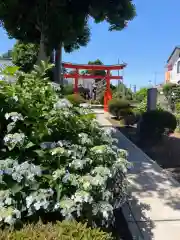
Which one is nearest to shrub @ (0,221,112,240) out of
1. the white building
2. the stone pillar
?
the stone pillar

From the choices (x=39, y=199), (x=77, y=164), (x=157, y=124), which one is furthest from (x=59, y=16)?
(x=39, y=199)

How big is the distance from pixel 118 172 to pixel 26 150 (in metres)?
0.88

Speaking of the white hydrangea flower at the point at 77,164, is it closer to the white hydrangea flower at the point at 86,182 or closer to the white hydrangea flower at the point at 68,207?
the white hydrangea flower at the point at 86,182

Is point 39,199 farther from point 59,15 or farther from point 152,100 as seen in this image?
point 152,100

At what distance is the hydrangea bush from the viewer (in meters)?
2.33

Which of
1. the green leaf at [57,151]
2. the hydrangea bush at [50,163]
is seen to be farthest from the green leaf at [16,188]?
the green leaf at [57,151]

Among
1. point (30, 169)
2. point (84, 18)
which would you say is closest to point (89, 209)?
point (30, 169)

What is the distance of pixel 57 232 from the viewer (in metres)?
2.14

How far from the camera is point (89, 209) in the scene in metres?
2.39

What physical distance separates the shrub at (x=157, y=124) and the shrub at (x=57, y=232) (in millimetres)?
7066

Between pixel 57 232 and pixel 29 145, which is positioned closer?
pixel 57 232

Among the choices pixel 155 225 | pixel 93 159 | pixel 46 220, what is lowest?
pixel 155 225

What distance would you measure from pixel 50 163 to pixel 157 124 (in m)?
6.84

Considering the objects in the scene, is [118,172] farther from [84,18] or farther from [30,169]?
[84,18]
